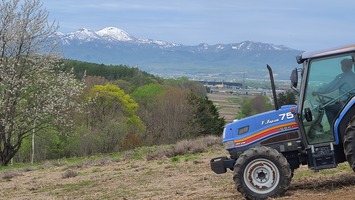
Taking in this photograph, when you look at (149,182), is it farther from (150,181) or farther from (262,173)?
(262,173)

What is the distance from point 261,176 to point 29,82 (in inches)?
782

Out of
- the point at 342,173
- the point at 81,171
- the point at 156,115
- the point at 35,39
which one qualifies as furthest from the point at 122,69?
the point at 342,173

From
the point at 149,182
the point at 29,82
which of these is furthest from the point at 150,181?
the point at 29,82

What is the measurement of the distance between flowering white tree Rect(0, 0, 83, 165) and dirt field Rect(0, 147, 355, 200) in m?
7.53

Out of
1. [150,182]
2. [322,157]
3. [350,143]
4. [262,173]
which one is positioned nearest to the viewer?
[350,143]

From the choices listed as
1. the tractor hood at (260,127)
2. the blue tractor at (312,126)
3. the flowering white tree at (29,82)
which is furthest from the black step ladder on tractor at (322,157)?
the flowering white tree at (29,82)

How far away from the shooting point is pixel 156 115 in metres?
66.2

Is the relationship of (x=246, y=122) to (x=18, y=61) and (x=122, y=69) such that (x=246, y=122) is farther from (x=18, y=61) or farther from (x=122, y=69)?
(x=122, y=69)

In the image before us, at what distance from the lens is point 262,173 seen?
9336mm

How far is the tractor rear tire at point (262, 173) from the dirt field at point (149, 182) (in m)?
0.33

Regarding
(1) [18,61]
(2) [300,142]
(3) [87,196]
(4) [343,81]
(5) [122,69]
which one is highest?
(5) [122,69]

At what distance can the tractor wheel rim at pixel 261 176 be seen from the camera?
9242 mm

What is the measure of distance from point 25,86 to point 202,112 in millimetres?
36539

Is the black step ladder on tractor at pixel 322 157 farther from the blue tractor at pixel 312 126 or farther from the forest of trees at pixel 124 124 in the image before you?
the forest of trees at pixel 124 124
